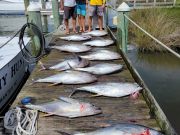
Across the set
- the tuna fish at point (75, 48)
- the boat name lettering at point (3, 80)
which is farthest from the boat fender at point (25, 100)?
the tuna fish at point (75, 48)

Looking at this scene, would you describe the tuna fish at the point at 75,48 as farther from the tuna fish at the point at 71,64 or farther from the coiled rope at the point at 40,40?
the tuna fish at the point at 71,64

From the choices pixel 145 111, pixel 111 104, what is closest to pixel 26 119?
pixel 111 104

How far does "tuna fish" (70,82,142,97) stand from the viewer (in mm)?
4836

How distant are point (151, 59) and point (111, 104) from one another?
27.5 feet

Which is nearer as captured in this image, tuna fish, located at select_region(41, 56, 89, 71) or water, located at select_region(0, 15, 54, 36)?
tuna fish, located at select_region(41, 56, 89, 71)

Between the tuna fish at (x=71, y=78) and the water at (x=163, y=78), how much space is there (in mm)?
2861

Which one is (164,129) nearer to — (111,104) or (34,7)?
(111,104)

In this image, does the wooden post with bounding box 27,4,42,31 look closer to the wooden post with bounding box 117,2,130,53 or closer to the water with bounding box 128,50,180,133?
the wooden post with bounding box 117,2,130,53

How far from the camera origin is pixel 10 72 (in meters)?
7.18

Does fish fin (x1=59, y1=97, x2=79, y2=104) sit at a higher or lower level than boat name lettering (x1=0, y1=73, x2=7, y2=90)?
Answer: higher

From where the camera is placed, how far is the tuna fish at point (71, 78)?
534cm

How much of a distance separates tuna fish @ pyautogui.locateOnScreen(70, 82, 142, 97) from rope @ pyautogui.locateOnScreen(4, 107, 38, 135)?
104 cm

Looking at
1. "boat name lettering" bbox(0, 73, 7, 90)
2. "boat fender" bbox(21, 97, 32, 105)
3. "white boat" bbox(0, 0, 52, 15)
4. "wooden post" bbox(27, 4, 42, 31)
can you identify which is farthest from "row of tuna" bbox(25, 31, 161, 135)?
"white boat" bbox(0, 0, 52, 15)

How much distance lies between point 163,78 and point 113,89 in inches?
231
